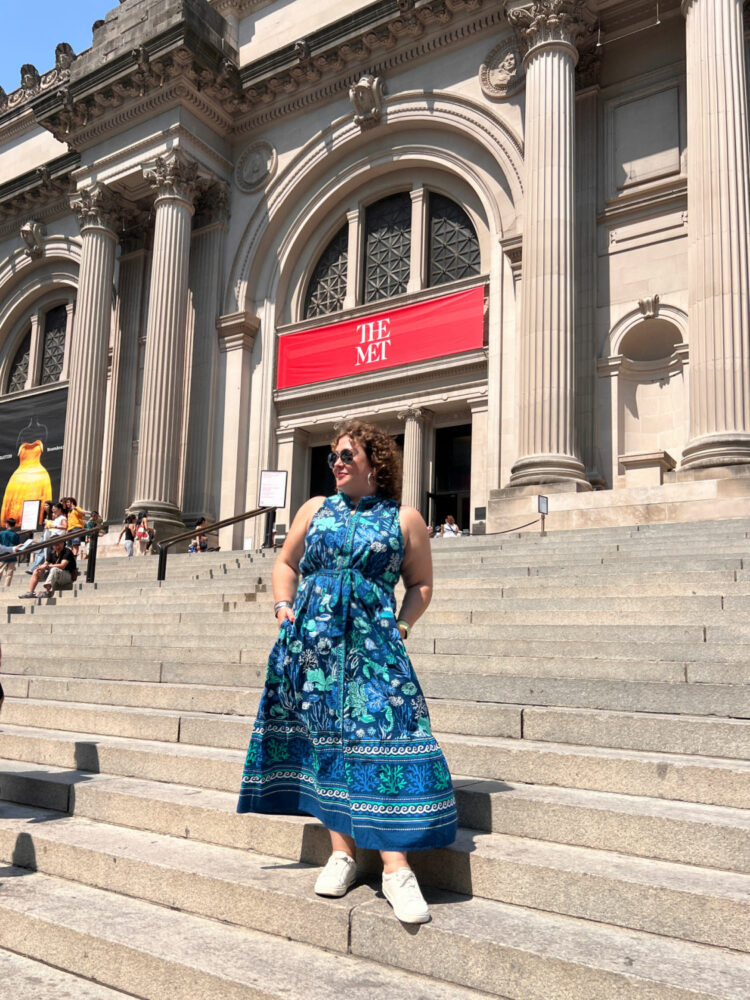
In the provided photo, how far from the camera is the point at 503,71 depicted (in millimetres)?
17859

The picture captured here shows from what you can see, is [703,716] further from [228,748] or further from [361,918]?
[228,748]

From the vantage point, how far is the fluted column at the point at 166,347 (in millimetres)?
19844

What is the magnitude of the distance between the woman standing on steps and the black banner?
72.2ft

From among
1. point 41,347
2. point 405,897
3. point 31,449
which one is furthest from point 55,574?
point 41,347

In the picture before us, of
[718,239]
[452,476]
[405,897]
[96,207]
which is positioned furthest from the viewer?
[96,207]

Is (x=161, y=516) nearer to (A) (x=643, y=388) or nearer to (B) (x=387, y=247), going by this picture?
(B) (x=387, y=247)

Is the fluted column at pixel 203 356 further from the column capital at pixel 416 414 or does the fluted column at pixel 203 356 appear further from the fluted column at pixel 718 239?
the fluted column at pixel 718 239

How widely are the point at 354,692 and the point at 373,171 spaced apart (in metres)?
19.3

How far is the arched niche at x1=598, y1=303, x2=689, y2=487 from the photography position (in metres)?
15.4

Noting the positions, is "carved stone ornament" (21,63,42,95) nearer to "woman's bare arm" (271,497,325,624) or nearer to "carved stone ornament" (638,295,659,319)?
"carved stone ornament" (638,295,659,319)

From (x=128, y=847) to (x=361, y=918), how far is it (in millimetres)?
1289

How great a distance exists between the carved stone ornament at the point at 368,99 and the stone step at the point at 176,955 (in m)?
19.4

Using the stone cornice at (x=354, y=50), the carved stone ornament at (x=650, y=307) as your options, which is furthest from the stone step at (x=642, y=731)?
the stone cornice at (x=354, y=50)

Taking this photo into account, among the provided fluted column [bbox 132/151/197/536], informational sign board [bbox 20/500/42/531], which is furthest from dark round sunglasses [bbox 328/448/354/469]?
fluted column [bbox 132/151/197/536]
